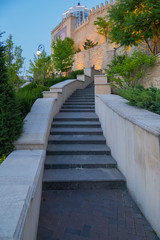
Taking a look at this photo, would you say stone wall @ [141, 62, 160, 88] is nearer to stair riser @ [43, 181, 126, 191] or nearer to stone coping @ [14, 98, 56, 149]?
stone coping @ [14, 98, 56, 149]

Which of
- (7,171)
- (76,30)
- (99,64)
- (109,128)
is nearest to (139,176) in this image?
(109,128)

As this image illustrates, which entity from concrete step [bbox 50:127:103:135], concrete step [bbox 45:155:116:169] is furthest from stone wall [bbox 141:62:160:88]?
concrete step [bbox 45:155:116:169]

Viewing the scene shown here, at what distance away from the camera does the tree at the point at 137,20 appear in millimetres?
8039

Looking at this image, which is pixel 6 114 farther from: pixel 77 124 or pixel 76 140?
pixel 77 124

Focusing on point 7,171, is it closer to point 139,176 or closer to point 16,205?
point 16,205

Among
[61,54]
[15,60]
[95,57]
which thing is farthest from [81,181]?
[95,57]

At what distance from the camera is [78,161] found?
10.1ft

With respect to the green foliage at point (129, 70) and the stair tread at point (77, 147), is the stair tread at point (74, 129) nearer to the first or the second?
→ the stair tread at point (77, 147)

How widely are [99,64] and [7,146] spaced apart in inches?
973

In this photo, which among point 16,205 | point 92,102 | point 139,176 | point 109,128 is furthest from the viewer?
point 92,102

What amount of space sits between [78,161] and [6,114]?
1.70 meters

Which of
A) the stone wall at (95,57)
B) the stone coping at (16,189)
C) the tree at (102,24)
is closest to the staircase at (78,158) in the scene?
the stone coping at (16,189)

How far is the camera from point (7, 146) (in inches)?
98.9

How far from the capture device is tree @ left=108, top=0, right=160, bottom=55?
8039mm
